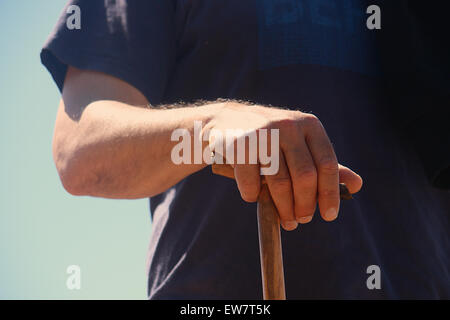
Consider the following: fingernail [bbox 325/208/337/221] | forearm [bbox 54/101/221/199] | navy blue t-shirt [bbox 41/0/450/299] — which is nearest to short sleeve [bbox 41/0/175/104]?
navy blue t-shirt [bbox 41/0/450/299]

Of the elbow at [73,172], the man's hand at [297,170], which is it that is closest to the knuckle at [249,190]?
the man's hand at [297,170]

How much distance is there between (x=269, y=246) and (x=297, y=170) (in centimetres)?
15

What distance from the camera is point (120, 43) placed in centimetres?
135

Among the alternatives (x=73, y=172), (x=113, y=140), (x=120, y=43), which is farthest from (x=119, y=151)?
(x=120, y=43)

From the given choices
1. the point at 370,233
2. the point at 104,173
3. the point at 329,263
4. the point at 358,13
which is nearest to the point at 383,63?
the point at 358,13

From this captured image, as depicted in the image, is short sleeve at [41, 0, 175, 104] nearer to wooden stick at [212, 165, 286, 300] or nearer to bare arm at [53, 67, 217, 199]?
bare arm at [53, 67, 217, 199]

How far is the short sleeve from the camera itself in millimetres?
1322

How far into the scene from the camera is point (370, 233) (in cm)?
122

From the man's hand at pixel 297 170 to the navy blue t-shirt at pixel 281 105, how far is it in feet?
1.16

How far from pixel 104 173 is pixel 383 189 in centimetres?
75

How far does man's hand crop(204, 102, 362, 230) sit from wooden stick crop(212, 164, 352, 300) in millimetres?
18

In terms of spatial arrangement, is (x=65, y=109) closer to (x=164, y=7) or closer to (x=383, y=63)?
(x=164, y=7)

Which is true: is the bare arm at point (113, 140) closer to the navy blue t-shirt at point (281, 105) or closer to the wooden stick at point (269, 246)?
the navy blue t-shirt at point (281, 105)

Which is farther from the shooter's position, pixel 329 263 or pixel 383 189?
pixel 383 189
